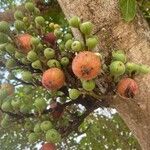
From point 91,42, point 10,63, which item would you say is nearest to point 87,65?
point 91,42

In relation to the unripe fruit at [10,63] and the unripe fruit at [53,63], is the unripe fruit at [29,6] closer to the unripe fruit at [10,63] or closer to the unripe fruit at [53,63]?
the unripe fruit at [10,63]

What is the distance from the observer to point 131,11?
2.16 m

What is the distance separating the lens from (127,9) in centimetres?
209

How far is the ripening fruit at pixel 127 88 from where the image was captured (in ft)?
6.06

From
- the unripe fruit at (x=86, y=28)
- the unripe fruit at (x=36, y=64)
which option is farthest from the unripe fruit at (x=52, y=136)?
the unripe fruit at (x=86, y=28)

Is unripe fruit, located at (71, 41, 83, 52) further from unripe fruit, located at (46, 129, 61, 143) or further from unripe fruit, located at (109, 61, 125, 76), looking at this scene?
unripe fruit, located at (46, 129, 61, 143)

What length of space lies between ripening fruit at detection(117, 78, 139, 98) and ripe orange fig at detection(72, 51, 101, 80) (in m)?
0.16

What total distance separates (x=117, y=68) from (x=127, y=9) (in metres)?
0.43

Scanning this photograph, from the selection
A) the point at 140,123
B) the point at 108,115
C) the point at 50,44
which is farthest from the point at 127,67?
the point at 108,115

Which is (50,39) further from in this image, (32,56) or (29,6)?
(29,6)

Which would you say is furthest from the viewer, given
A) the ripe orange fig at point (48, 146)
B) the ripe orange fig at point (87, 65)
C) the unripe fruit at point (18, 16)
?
the unripe fruit at point (18, 16)

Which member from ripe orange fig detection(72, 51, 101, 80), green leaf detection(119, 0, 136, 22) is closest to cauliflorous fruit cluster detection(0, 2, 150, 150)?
ripe orange fig detection(72, 51, 101, 80)

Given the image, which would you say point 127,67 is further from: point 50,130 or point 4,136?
point 4,136

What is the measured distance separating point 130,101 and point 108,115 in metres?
3.11
